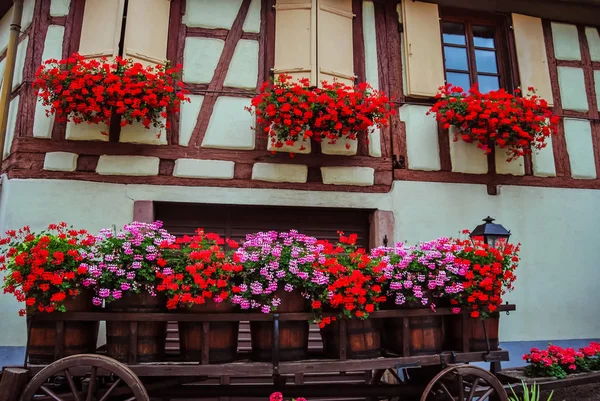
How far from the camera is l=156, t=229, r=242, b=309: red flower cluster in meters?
3.32

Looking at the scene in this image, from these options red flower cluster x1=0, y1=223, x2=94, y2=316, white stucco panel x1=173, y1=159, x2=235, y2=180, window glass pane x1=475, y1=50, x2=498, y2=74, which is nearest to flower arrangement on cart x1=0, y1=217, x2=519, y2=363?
red flower cluster x1=0, y1=223, x2=94, y2=316

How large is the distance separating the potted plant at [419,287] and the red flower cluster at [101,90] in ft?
10.2

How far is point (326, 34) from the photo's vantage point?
6254mm

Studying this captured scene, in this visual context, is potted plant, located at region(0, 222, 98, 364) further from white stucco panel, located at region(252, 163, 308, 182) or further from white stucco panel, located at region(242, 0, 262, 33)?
white stucco panel, located at region(242, 0, 262, 33)

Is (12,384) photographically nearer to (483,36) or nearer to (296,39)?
(296,39)

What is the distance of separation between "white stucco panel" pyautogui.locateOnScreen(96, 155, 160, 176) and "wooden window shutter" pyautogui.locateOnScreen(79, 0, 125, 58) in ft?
3.84

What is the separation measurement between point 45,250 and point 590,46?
23.9ft

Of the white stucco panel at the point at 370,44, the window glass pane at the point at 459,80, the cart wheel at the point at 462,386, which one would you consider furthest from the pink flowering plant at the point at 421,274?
the window glass pane at the point at 459,80

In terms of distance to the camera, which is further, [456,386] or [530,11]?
[530,11]

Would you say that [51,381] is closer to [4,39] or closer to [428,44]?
[4,39]

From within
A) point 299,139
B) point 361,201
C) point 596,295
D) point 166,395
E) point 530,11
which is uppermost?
point 530,11

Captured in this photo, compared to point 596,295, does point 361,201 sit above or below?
above

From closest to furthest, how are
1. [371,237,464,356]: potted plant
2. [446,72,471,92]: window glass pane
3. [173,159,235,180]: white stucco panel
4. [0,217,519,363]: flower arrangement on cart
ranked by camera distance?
1. [0,217,519,363]: flower arrangement on cart
2. [371,237,464,356]: potted plant
3. [173,159,235,180]: white stucco panel
4. [446,72,471,92]: window glass pane

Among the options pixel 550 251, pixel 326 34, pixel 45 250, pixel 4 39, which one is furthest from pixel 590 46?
pixel 4 39
